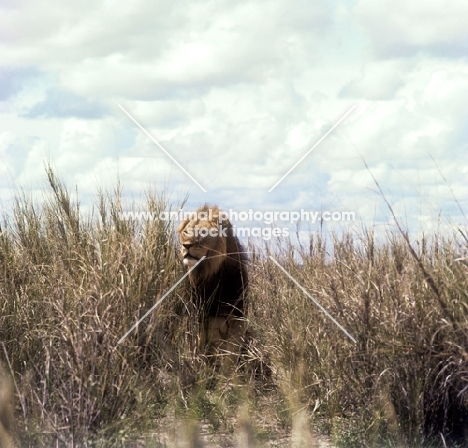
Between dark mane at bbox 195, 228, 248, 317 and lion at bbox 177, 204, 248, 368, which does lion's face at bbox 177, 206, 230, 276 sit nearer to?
lion at bbox 177, 204, 248, 368

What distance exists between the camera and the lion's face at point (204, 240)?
7070 millimetres

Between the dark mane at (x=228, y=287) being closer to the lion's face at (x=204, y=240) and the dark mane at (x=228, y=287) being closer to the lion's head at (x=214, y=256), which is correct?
the lion's head at (x=214, y=256)

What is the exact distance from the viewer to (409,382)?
5.46 meters

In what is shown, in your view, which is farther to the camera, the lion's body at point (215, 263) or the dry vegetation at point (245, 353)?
the lion's body at point (215, 263)

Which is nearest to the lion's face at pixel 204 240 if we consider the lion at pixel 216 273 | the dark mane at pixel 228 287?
the lion at pixel 216 273

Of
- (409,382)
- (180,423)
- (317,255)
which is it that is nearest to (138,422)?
(180,423)

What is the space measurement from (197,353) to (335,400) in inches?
64.6

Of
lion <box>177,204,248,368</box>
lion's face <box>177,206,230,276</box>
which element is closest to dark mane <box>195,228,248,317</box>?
lion <box>177,204,248,368</box>

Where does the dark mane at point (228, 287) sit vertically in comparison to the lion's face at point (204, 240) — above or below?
below

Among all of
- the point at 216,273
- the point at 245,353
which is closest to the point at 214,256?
the point at 216,273

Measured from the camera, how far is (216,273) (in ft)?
24.1

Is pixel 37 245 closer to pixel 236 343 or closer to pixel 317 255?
pixel 236 343

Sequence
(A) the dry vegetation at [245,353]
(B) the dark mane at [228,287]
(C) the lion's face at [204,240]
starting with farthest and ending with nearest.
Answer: (B) the dark mane at [228,287]
(C) the lion's face at [204,240]
(A) the dry vegetation at [245,353]

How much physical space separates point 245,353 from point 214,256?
45.2 inches
